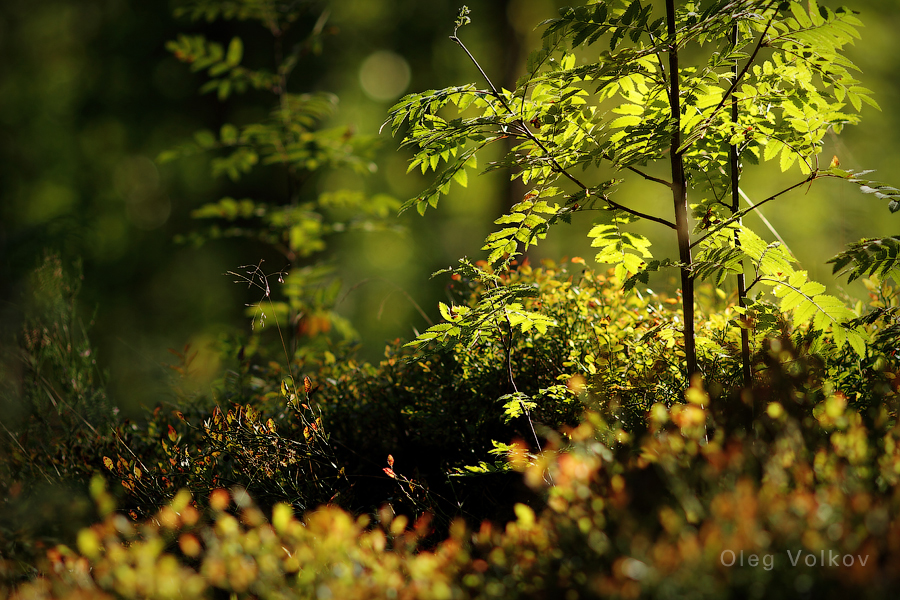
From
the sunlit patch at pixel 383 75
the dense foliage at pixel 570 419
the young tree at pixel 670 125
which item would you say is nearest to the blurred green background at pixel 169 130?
the sunlit patch at pixel 383 75

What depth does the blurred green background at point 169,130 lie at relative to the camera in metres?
10.8

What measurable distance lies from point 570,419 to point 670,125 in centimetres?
153

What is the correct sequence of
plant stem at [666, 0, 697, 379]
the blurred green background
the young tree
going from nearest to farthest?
the young tree < plant stem at [666, 0, 697, 379] < the blurred green background

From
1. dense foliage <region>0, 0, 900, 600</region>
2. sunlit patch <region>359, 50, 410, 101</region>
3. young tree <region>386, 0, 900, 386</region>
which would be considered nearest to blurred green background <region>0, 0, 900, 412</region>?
sunlit patch <region>359, 50, 410, 101</region>

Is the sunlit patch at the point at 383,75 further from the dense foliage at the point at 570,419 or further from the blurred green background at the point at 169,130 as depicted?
the dense foliage at the point at 570,419

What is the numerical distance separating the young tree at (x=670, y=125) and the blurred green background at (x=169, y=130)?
7.90m

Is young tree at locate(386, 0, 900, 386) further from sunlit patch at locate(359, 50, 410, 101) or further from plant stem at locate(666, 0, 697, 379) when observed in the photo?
sunlit patch at locate(359, 50, 410, 101)

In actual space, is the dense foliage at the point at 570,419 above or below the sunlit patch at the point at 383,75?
below

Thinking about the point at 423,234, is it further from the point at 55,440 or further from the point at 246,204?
the point at 55,440

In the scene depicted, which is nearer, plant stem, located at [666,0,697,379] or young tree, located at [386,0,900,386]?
young tree, located at [386,0,900,386]

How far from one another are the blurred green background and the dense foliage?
23.5 feet

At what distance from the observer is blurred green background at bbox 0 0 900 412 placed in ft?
35.5

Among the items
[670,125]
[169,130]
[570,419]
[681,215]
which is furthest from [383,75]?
[670,125]

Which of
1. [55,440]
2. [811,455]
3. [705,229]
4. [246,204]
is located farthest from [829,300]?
[246,204]
